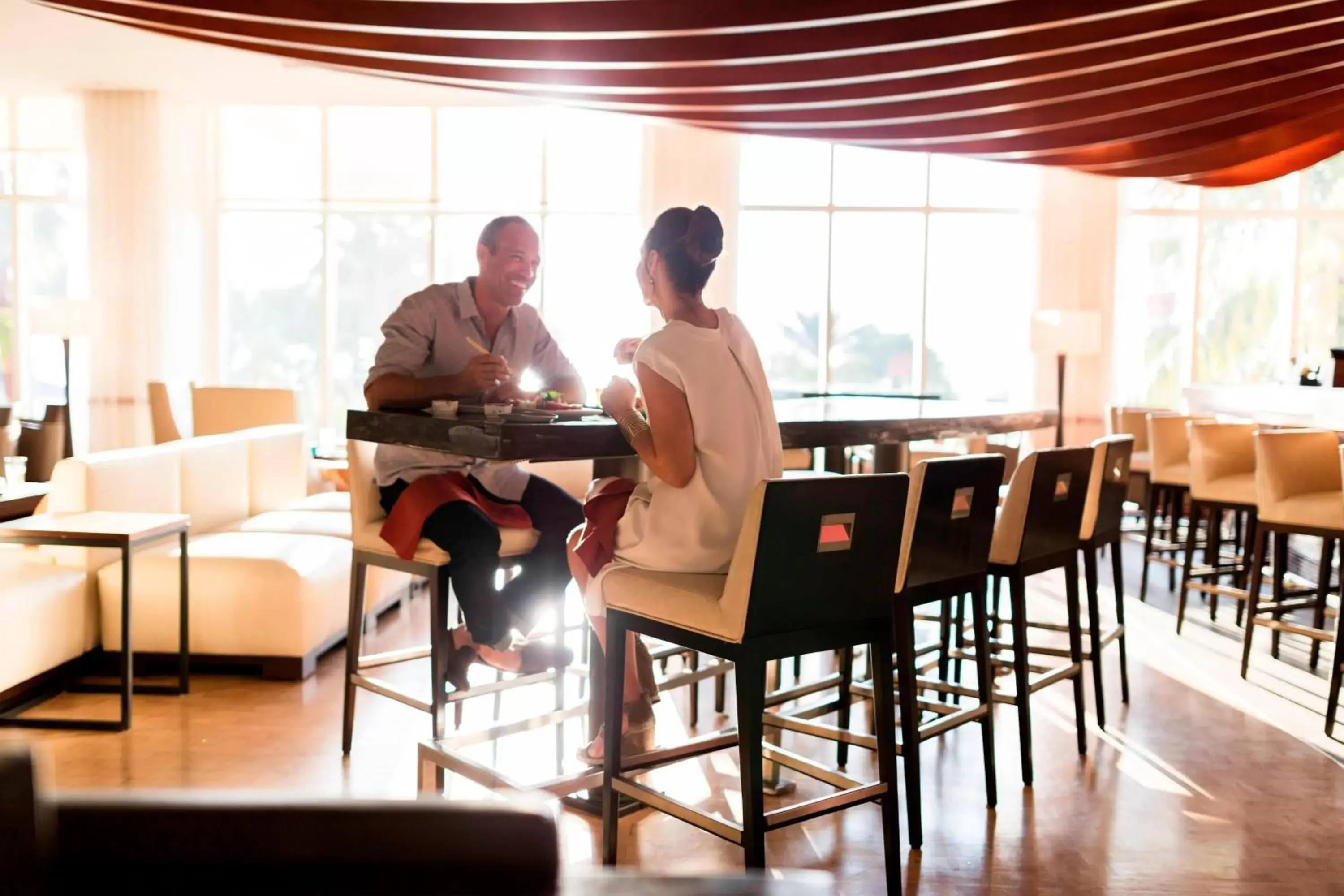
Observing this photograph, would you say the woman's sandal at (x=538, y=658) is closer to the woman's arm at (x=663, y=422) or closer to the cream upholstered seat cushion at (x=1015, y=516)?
the woman's arm at (x=663, y=422)

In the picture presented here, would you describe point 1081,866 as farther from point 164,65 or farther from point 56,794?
point 164,65

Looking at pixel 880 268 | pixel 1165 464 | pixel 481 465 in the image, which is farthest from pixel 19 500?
pixel 880 268

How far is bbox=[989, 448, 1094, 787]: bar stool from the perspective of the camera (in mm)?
3514

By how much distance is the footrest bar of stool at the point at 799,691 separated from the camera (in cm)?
347

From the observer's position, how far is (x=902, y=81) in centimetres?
700

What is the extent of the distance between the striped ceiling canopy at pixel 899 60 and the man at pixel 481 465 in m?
2.91

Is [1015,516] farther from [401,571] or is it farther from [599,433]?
[401,571]

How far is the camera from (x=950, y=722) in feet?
10.6

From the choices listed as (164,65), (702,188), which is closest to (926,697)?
(702,188)

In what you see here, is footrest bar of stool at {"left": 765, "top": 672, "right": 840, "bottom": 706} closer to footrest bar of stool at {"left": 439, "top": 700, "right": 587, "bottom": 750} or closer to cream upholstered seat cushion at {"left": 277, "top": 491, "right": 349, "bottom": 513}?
footrest bar of stool at {"left": 439, "top": 700, "right": 587, "bottom": 750}

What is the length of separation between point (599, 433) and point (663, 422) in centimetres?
15

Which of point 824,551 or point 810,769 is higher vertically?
point 824,551

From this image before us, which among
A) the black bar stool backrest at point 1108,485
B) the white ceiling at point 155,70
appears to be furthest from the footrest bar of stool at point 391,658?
the white ceiling at point 155,70

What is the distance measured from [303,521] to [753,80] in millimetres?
3864
